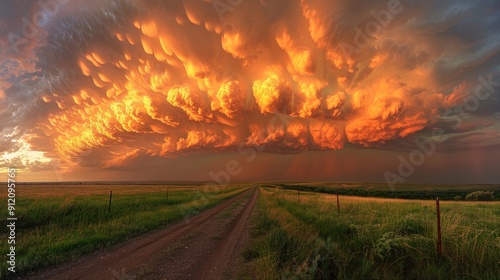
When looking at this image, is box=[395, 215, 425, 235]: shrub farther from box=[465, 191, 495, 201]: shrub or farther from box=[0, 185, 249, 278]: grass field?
box=[465, 191, 495, 201]: shrub

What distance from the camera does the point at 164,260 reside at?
884 cm

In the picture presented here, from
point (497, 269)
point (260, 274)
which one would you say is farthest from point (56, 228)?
point (497, 269)

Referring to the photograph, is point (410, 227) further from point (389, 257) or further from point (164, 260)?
point (164, 260)

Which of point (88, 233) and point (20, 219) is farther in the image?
point (20, 219)

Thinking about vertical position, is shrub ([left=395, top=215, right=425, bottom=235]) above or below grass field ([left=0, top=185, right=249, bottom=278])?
above

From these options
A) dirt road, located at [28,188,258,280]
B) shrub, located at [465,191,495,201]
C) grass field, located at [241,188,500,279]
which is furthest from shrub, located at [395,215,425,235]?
shrub, located at [465,191,495,201]

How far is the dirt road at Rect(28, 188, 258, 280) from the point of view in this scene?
745 centimetres

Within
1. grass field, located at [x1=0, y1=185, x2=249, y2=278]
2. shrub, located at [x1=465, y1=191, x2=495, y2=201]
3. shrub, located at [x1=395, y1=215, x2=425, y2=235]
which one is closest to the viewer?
grass field, located at [x1=0, y1=185, x2=249, y2=278]

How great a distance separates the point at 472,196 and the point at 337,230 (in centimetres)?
7506

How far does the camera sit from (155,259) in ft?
29.2

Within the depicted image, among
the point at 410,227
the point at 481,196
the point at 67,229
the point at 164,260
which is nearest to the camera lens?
the point at 164,260

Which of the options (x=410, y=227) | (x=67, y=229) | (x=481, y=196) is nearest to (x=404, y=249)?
(x=410, y=227)

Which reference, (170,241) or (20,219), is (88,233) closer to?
(170,241)

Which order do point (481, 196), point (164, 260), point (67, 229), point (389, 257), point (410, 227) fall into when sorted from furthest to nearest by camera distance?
1. point (481, 196)
2. point (67, 229)
3. point (410, 227)
4. point (164, 260)
5. point (389, 257)
